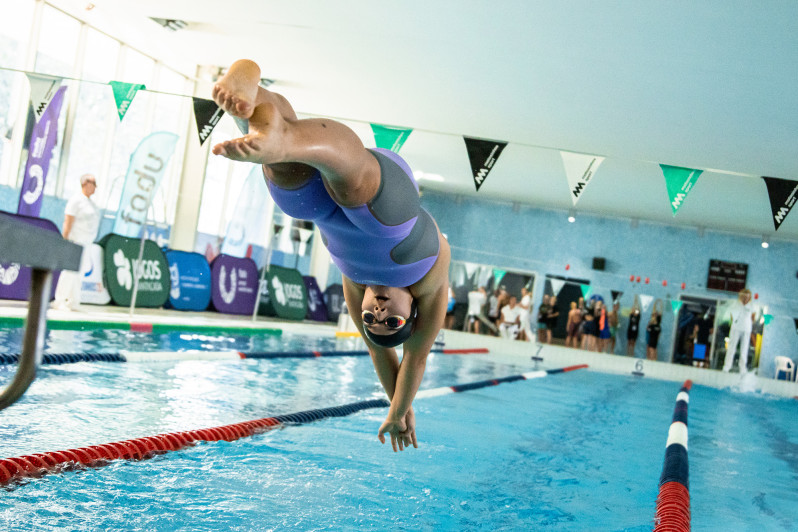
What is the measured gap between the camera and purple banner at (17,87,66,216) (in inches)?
433

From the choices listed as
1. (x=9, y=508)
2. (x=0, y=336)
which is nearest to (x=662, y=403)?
(x=0, y=336)

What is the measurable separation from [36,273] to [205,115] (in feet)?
28.6

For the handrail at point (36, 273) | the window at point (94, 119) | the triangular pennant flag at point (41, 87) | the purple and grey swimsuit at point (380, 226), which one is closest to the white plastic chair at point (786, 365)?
the window at point (94, 119)

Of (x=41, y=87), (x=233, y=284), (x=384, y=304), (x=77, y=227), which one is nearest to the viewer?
(x=384, y=304)

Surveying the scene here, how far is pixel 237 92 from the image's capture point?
2137mm

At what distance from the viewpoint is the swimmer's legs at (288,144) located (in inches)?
84.0

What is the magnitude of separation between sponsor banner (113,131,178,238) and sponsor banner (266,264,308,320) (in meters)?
4.78

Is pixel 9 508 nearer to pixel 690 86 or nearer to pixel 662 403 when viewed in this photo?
pixel 690 86

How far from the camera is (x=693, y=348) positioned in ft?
63.7

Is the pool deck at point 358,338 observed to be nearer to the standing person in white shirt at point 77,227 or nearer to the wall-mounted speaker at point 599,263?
the standing person in white shirt at point 77,227

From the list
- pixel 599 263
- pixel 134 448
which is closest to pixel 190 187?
pixel 134 448

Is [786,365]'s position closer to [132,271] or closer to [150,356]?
[132,271]

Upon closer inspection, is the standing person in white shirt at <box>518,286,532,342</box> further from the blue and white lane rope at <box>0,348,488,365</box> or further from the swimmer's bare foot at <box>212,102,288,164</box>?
the swimmer's bare foot at <box>212,102,288,164</box>

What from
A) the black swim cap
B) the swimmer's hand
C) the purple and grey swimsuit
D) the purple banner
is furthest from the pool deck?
the purple and grey swimsuit
